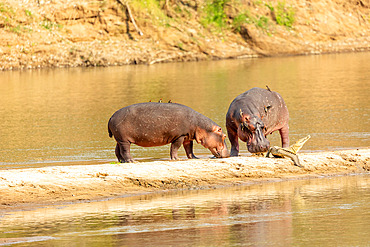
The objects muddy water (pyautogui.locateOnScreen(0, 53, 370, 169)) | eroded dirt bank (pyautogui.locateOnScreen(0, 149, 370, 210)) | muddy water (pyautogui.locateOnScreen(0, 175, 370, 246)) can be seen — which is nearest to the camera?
muddy water (pyautogui.locateOnScreen(0, 175, 370, 246))

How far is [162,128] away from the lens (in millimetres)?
12188

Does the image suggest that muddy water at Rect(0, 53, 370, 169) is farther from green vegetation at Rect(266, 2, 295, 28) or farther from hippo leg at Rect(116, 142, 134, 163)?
green vegetation at Rect(266, 2, 295, 28)

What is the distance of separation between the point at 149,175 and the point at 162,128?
5.82 ft

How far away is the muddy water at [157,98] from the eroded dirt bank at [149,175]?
2.46m

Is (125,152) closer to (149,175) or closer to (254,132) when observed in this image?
(149,175)

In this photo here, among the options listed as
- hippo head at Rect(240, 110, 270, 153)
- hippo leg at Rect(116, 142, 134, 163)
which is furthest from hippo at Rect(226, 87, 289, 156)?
hippo leg at Rect(116, 142, 134, 163)

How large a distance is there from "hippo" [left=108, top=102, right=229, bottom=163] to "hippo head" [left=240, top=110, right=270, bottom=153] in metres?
0.50

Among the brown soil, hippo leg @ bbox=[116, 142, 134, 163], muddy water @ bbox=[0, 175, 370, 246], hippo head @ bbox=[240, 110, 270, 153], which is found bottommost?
muddy water @ bbox=[0, 175, 370, 246]

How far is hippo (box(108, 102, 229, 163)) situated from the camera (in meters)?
12.2

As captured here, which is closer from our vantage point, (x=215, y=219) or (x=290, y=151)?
(x=215, y=219)

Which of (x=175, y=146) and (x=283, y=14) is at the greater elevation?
(x=283, y=14)

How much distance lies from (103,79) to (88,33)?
11481mm

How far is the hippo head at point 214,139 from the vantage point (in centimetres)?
1226

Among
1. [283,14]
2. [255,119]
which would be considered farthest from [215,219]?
[283,14]
